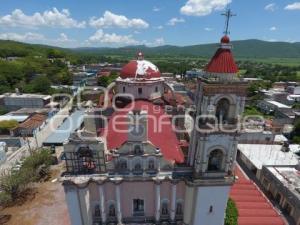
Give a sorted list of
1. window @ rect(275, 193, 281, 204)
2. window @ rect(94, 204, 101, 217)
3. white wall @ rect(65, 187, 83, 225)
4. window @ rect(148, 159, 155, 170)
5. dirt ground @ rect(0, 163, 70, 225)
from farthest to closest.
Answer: window @ rect(275, 193, 281, 204)
dirt ground @ rect(0, 163, 70, 225)
window @ rect(94, 204, 101, 217)
window @ rect(148, 159, 155, 170)
white wall @ rect(65, 187, 83, 225)

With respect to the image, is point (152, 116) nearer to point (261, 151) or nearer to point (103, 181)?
point (103, 181)

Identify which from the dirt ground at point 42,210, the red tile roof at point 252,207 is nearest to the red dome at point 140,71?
the dirt ground at point 42,210

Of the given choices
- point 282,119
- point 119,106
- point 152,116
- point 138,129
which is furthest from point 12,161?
point 282,119

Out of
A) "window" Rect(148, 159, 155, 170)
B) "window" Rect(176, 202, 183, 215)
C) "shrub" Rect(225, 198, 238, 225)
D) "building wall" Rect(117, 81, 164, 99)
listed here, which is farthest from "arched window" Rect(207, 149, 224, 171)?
"building wall" Rect(117, 81, 164, 99)

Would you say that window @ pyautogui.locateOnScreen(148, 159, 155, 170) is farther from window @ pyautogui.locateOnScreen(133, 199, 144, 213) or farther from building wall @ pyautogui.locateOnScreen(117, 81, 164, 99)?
building wall @ pyautogui.locateOnScreen(117, 81, 164, 99)

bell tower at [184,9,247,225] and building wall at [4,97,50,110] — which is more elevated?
bell tower at [184,9,247,225]

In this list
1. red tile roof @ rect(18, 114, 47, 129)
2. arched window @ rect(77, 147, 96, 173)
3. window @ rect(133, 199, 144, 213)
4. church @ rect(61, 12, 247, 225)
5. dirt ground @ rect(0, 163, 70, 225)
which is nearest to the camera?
church @ rect(61, 12, 247, 225)

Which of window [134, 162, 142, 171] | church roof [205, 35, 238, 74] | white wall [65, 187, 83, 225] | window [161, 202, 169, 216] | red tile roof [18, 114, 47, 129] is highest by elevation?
church roof [205, 35, 238, 74]
